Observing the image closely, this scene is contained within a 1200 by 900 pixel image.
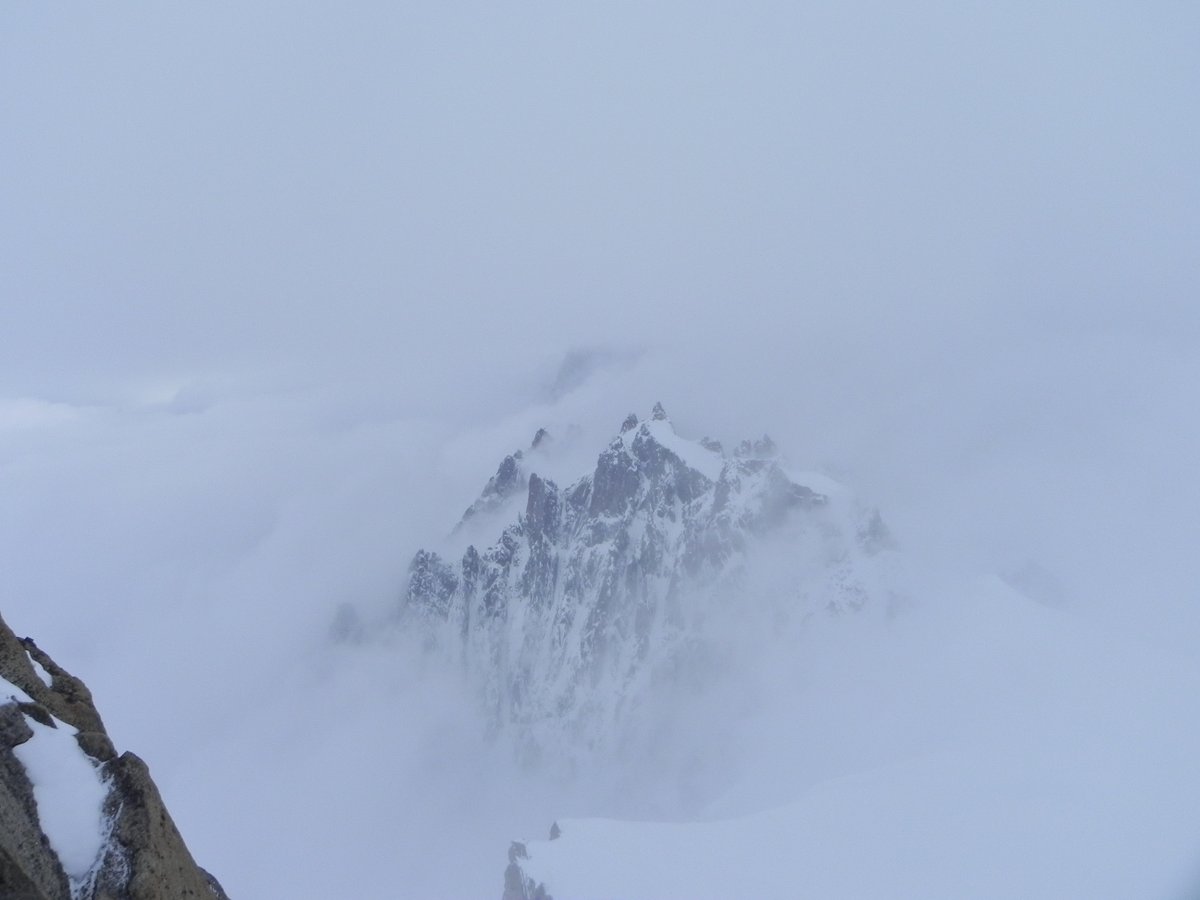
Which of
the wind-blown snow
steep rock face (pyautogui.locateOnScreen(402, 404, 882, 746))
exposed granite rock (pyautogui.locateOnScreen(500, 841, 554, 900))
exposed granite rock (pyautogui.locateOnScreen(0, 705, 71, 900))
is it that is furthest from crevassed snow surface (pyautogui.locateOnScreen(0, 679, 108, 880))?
the wind-blown snow

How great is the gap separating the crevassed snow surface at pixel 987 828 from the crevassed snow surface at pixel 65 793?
33.9 metres

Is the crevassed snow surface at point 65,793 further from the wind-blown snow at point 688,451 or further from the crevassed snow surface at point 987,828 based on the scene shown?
the wind-blown snow at point 688,451

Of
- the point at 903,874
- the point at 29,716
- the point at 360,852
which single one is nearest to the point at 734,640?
the point at 360,852

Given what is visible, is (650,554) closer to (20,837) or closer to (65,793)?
(65,793)

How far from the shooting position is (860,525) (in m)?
148

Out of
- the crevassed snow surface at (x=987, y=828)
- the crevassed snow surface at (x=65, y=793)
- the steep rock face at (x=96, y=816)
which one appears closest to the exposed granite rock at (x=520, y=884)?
the crevassed snow surface at (x=987, y=828)

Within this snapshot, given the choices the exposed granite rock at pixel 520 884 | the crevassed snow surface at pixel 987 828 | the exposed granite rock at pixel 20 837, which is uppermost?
the crevassed snow surface at pixel 987 828

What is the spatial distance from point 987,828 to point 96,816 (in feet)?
139

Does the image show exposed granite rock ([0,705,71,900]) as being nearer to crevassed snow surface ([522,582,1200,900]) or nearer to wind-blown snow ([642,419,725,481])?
crevassed snow surface ([522,582,1200,900])

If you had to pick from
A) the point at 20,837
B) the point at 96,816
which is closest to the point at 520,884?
Result: the point at 96,816

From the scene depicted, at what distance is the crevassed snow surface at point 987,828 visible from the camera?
33.5 metres

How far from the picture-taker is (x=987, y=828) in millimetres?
38750

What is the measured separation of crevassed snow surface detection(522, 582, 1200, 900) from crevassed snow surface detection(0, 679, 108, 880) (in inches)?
1334

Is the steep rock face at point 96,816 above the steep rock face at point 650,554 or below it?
below
